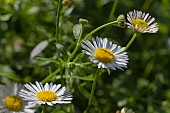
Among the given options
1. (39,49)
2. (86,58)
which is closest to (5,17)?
(39,49)

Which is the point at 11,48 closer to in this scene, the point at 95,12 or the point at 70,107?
the point at 95,12

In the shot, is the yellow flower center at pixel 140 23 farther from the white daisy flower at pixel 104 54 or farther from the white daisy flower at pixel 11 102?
the white daisy flower at pixel 11 102

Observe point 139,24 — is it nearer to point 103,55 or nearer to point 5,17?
point 103,55

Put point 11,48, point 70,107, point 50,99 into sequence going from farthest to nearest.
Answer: point 11,48, point 70,107, point 50,99

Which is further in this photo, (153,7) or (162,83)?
(153,7)

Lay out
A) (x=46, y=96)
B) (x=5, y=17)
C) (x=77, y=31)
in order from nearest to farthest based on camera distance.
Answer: (x=46, y=96), (x=77, y=31), (x=5, y=17)

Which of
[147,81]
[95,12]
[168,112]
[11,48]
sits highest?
[95,12]

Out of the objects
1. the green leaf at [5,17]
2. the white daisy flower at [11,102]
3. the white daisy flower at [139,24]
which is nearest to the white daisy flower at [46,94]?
the white daisy flower at [11,102]

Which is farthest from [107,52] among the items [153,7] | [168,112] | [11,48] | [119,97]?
[153,7]

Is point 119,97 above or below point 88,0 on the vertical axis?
below
